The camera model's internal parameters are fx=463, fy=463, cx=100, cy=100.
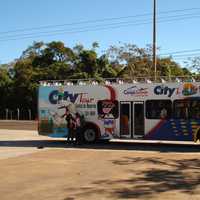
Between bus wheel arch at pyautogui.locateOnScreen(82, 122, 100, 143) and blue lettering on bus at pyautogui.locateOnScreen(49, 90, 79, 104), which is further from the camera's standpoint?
blue lettering on bus at pyautogui.locateOnScreen(49, 90, 79, 104)

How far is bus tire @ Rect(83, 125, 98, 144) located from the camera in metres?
21.9

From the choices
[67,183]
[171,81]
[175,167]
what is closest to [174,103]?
[171,81]

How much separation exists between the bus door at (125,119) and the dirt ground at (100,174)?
60.3 inches

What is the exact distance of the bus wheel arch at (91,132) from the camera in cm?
2191

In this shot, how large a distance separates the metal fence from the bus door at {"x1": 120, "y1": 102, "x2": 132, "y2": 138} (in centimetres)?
3683

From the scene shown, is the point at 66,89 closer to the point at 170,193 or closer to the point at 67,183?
the point at 67,183

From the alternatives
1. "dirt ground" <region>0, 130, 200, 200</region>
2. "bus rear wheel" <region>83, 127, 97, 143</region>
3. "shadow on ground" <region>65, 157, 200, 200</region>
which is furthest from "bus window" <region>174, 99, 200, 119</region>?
"shadow on ground" <region>65, 157, 200, 200</region>

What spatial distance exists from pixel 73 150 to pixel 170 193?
31.6 feet

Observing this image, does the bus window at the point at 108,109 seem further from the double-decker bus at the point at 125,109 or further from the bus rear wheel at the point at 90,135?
the bus rear wheel at the point at 90,135

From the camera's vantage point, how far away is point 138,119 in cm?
2089

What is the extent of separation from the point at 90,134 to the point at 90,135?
1.9 inches

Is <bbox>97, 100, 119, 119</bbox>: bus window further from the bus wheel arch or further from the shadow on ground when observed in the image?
the shadow on ground

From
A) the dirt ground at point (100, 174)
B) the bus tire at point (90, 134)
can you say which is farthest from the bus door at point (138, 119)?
the bus tire at point (90, 134)

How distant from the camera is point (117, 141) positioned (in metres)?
24.1
